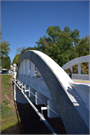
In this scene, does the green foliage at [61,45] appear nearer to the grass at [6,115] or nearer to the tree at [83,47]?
the tree at [83,47]

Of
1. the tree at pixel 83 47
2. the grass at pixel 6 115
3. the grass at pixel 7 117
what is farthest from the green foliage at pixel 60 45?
the grass at pixel 7 117

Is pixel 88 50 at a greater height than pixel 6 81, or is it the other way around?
pixel 88 50

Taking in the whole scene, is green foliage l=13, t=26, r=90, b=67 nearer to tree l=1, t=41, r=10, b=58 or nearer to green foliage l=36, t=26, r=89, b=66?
green foliage l=36, t=26, r=89, b=66

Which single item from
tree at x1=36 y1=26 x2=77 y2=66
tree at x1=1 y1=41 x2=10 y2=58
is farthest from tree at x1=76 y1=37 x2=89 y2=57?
tree at x1=1 y1=41 x2=10 y2=58

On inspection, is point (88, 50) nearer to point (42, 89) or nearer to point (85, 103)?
point (42, 89)

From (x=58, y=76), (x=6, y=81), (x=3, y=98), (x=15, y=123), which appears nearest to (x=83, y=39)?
(x=6, y=81)

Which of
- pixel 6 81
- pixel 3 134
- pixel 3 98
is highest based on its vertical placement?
pixel 6 81

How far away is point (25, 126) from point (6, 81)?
1280 cm

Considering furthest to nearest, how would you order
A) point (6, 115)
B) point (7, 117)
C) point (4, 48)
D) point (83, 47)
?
point (83, 47)
point (4, 48)
point (6, 115)
point (7, 117)

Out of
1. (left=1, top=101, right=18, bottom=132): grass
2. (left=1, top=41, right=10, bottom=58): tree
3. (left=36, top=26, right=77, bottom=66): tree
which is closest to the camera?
(left=1, top=101, right=18, bottom=132): grass

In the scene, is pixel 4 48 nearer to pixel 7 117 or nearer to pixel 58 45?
pixel 58 45

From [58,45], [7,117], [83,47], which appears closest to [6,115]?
[7,117]

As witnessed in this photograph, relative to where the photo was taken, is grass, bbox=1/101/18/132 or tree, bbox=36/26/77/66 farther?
tree, bbox=36/26/77/66

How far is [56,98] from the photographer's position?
4.63 metres
